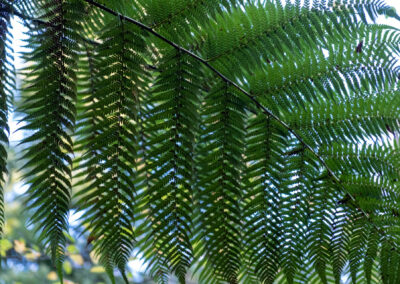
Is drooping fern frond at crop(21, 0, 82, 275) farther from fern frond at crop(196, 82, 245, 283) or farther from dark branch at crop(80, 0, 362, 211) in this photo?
fern frond at crop(196, 82, 245, 283)

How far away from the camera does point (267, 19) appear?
945 mm

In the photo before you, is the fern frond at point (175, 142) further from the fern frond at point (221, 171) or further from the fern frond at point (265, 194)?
the fern frond at point (265, 194)

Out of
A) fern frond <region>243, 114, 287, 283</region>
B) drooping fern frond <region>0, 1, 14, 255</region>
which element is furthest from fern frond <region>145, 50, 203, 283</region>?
drooping fern frond <region>0, 1, 14, 255</region>

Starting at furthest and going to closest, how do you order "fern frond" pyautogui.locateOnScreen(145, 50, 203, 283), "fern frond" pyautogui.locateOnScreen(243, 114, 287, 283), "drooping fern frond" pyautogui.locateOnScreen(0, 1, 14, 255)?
"fern frond" pyautogui.locateOnScreen(243, 114, 287, 283) < "fern frond" pyautogui.locateOnScreen(145, 50, 203, 283) < "drooping fern frond" pyautogui.locateOnScreen(0, 1, 14, 255)

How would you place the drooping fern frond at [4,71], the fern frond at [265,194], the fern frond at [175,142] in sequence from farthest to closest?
1. the fern frond at [265,194]
2. the fern frond at [175,142]
3. the drooping fern frond at [4,71]

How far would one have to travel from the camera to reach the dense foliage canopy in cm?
81

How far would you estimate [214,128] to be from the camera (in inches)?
37.6

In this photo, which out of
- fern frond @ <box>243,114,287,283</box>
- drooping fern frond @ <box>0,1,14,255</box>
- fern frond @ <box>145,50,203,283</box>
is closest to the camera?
drooping fern frond @ <box>0,1,14,255</box>

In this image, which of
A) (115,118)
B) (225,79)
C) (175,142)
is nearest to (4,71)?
(115,118)

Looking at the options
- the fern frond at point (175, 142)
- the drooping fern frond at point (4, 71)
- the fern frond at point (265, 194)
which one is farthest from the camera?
the fern frond at point (265, 194)

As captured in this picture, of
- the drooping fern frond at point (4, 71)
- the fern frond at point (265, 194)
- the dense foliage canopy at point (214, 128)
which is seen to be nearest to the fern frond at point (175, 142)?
the dense foliage canopy at point (214, 128)

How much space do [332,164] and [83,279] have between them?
14.6 ft

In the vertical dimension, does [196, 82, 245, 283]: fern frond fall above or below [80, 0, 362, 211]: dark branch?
below

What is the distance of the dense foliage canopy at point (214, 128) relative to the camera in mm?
812
